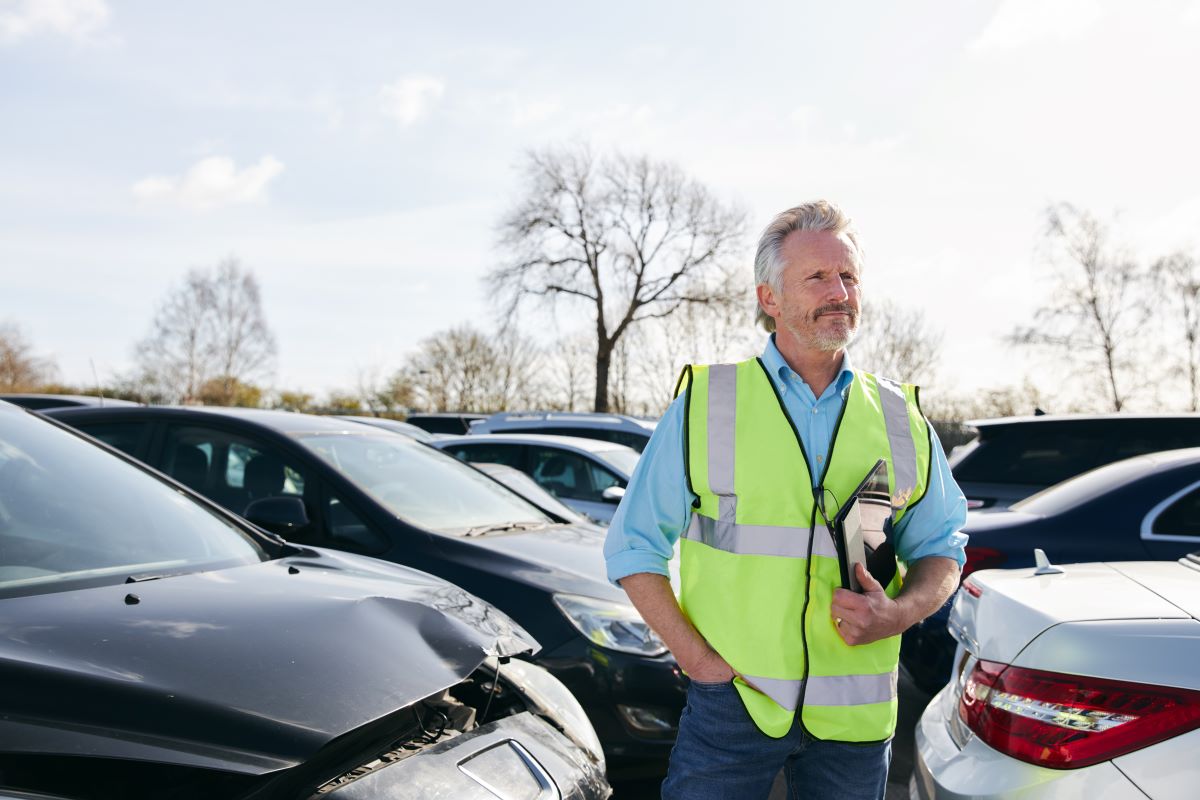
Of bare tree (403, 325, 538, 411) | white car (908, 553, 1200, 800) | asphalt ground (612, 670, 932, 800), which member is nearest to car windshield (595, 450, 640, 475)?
asphalt ground (612, 670, 932, 800)

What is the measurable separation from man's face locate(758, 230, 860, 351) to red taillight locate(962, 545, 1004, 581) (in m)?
2.58

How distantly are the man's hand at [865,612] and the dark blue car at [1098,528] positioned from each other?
249cm

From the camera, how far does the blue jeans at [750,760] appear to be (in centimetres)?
179

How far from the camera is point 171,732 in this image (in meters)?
1.55

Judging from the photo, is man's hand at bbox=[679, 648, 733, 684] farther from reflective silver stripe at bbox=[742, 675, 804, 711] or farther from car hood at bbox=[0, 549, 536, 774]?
car hood at bbox=[0, 549, 536, 774]

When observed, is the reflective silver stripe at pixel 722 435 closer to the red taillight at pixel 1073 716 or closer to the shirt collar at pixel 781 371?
the shirt collar at pixel 781 371

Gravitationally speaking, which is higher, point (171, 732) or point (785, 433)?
point (785, 433)

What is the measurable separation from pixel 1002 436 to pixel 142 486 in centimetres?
538

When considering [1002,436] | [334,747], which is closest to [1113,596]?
[334,747]

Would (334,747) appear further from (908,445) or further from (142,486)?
(142,486)

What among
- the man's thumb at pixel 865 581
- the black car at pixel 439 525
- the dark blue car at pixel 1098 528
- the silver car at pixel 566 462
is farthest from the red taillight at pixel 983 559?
the silver car at pixel 566 462

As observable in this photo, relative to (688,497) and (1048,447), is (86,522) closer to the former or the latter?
(688,497)

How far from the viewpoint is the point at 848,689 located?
1.81 m

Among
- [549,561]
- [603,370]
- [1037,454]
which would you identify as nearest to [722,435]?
[549,561]
